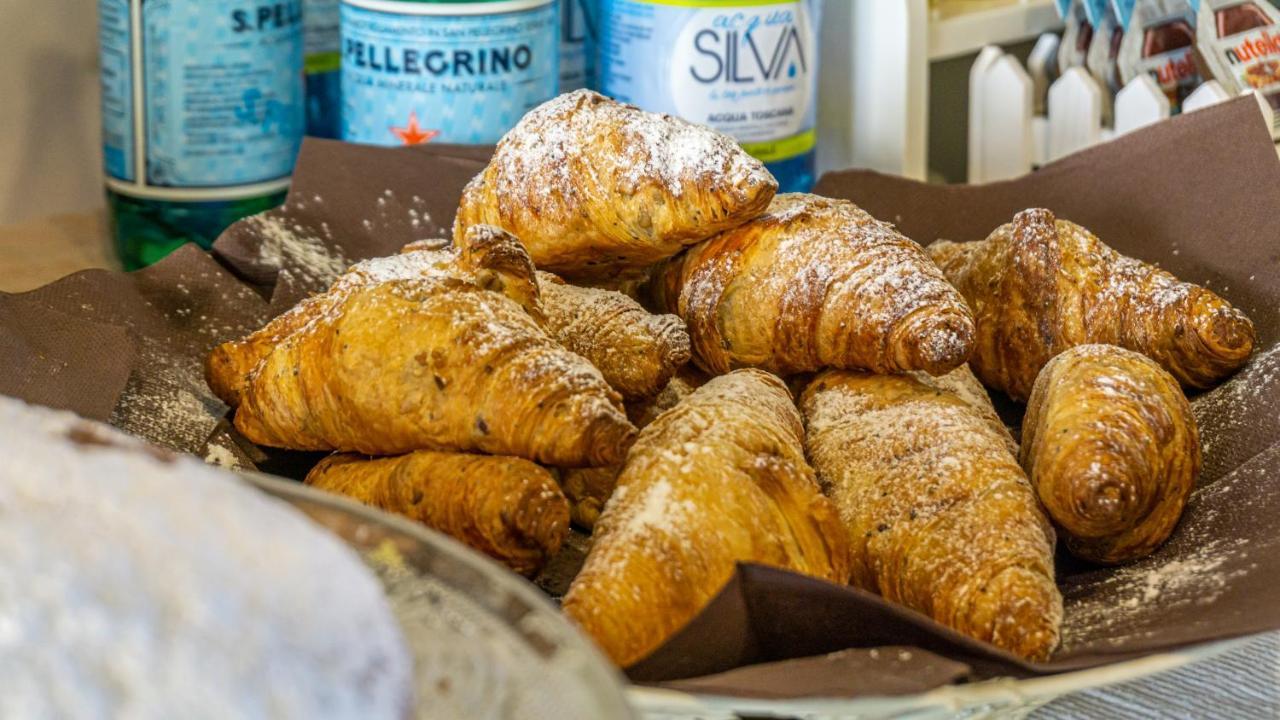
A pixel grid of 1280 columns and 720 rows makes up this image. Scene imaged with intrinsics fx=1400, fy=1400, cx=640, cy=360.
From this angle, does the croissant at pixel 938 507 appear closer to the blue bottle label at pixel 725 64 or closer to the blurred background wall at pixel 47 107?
the blue bottle label at pixel 725 64

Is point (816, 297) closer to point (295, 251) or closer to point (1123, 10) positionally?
point (295, 251)

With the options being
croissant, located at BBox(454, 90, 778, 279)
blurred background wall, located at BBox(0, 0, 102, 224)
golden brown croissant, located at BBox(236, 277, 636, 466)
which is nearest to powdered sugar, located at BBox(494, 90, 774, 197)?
croissant, located at BBox(454, 90, 778, 279)

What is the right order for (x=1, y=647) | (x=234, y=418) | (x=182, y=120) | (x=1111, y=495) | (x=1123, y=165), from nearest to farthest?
(x=1, y=647) < (x=1111, y=495) < (x=234, y=418) < (x=1123, y=165) < (x=182, y=120)

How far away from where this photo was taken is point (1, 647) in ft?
Answer: 0.89

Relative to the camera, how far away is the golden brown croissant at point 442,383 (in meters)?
0.64

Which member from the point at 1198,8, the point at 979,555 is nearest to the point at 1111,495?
the point at 979,555

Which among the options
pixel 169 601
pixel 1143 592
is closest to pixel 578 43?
pixel 1143 592

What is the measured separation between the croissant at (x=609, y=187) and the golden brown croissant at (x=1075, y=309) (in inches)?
6.8

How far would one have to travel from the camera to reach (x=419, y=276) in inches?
28.0

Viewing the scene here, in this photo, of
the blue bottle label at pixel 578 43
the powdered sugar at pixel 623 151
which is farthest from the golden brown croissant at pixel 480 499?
the blue bottle label at pixel 578 43

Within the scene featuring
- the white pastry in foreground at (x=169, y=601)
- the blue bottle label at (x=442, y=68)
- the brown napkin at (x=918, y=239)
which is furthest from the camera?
the blue bottle label at (x=442, y=68)

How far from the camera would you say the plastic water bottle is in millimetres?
1092

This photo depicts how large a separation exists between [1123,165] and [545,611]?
794 millimetres

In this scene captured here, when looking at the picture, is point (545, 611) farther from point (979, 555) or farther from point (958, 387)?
point (958, 387)
